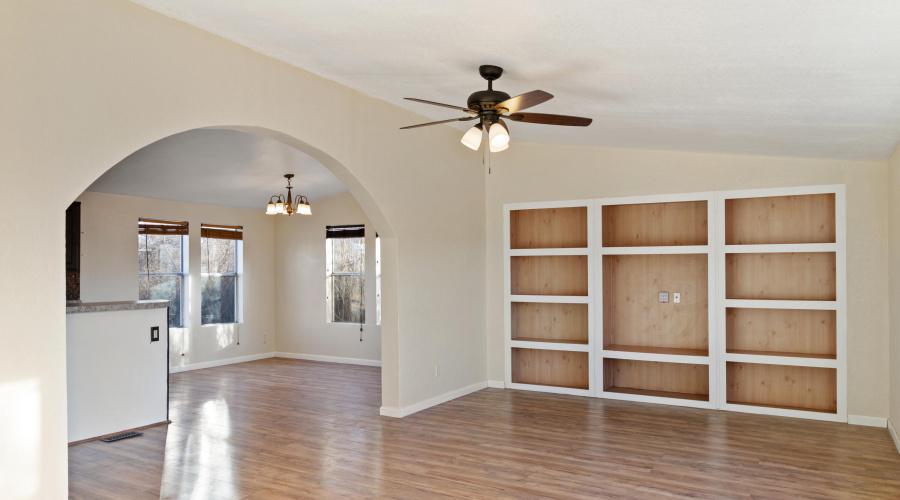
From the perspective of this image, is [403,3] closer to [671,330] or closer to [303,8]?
[303,8]

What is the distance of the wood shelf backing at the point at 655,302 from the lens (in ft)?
20.6

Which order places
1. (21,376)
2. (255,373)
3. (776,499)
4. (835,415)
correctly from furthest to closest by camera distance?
(255,373) < (835,415) < (776,499) < (21,376)

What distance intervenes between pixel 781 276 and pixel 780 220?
52cm

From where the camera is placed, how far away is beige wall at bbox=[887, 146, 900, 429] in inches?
183

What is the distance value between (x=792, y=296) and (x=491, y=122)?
360 centimetres

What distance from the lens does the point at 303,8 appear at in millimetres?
3293

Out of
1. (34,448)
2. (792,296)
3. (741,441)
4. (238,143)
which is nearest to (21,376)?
(34,448)

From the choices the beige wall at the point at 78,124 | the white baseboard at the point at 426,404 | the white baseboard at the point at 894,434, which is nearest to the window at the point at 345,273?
the white baseboard at the point at 426,404

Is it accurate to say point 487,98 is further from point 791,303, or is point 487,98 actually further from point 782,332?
point 782,332

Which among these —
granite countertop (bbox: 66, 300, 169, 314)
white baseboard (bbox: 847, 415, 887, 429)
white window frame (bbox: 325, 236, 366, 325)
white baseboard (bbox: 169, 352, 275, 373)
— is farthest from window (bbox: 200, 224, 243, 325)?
white baseboard (bbox: 847, 415, 887, 429)

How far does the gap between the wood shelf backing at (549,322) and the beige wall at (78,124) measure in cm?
240

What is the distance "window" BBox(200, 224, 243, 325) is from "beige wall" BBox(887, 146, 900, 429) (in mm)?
7869

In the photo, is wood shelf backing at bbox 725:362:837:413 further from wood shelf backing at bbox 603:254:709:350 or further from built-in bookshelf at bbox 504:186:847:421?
wood shelf backing at bbox 603:254:709:350

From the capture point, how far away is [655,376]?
650 cm
